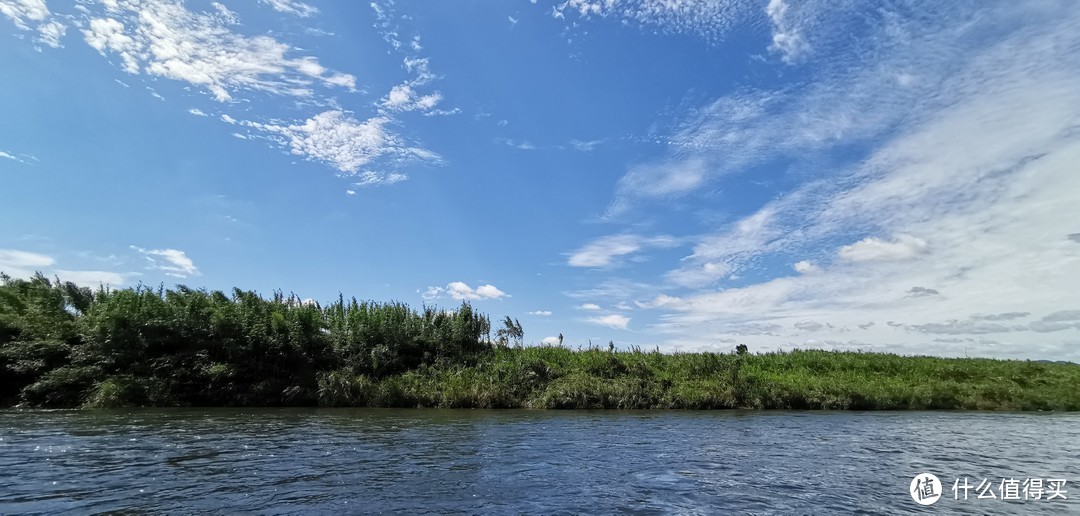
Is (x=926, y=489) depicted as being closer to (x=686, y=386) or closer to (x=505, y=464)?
(x=505, y=464)

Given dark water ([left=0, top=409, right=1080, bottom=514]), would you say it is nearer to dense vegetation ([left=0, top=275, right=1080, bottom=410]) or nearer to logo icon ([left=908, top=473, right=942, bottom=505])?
logo icon ([left=908, top=473, right=942, bottom=505])

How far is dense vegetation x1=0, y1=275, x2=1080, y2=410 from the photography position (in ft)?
112

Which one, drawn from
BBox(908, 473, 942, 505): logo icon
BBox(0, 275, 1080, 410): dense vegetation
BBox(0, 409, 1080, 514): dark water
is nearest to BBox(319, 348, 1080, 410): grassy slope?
BBox(0, 275, 1080, 410): dense vegetation

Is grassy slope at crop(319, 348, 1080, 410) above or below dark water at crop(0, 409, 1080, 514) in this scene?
above

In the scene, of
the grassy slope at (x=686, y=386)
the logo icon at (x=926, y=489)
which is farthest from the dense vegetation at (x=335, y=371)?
the logo icon at (x=926, y=489)

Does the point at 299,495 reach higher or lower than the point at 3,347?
lower

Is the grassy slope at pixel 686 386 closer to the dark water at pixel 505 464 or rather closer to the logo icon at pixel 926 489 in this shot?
the dark water at pixel 505 464

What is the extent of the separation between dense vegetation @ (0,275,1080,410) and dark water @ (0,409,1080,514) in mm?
6880

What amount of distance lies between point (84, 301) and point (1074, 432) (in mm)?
62228

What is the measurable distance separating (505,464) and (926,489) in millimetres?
11692

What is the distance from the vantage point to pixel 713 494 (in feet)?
43.3

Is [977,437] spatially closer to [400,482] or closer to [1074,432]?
[1074,432]

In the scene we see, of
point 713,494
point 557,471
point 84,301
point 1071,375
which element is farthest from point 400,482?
point 1071,375

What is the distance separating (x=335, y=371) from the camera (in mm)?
38469
